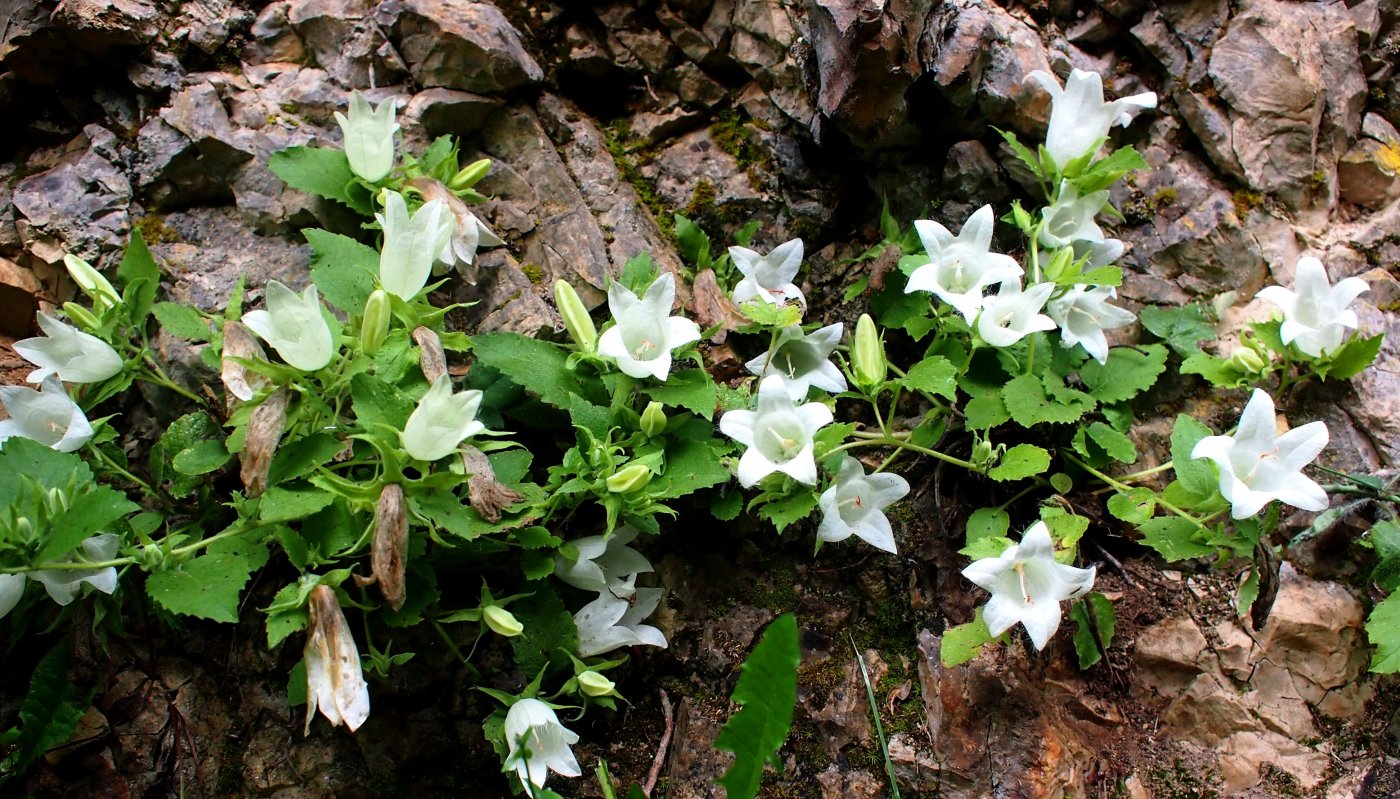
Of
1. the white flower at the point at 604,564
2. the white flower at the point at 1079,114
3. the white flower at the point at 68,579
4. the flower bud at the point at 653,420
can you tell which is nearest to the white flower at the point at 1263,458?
the white flower at the point at 1079,114

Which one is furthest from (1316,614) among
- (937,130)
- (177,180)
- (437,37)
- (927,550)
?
(177,180)

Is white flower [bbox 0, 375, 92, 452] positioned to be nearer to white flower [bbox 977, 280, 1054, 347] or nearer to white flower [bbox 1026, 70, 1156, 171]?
white flower [bbox 977, 280, 1054, 347]

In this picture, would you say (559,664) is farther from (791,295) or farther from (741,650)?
(791,295)

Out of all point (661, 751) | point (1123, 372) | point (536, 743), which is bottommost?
point (661, 751)

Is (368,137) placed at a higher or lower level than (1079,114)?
lower

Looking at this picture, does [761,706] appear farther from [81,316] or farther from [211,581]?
[81,316]

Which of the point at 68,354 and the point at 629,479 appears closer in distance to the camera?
the point at 629,479

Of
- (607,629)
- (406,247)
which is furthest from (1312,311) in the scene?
(406,247)
